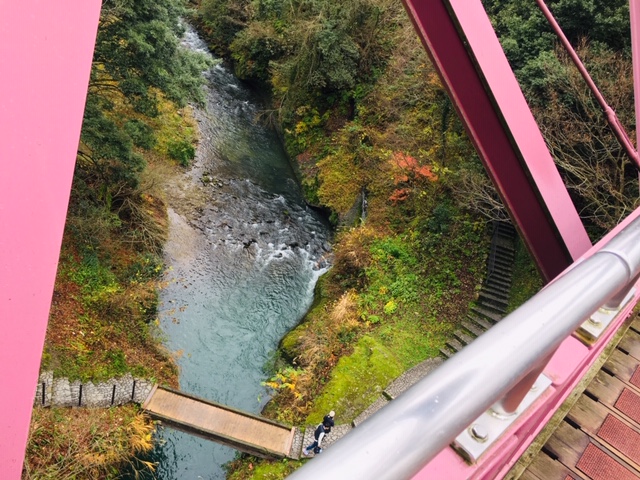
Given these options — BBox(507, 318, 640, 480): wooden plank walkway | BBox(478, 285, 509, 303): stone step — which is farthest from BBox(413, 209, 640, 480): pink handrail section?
BBox(478, 285, 509, 303): stone step

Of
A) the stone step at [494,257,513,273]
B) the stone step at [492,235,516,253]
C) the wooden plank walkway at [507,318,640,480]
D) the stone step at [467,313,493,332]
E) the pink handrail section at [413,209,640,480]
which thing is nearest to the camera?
the pink handrail section at [413,209,640,480]

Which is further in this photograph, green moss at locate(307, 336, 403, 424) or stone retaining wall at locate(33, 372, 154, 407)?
green moss at locate(307, 336, 403, 424)

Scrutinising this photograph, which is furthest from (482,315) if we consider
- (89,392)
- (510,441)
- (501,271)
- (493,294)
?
(510,441)

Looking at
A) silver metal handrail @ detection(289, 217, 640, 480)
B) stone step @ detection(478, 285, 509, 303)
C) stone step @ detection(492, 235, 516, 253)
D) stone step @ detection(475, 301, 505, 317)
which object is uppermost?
silver metal handrail @ detection(289, 217, 640, 480)

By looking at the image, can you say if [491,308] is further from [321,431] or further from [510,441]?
[510,441]

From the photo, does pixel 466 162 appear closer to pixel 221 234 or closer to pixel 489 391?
pixel 221 234

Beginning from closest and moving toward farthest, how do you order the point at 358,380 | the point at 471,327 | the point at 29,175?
the point at 29,175 < the point at 358,380 < the point at 471,327

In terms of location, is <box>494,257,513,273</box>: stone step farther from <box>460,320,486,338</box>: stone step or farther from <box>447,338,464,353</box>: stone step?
<box>447,338,464,353</box>: stone step
